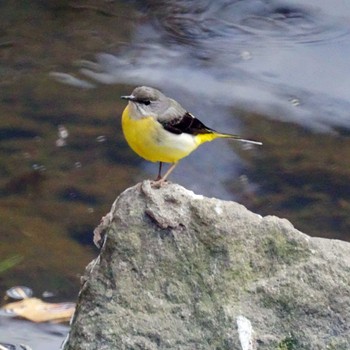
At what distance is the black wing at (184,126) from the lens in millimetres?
6234

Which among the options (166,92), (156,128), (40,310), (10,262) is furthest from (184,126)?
(166,92)

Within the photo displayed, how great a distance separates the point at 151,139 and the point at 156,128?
7 cm

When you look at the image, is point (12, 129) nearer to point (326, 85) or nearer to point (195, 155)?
point (195, 155)

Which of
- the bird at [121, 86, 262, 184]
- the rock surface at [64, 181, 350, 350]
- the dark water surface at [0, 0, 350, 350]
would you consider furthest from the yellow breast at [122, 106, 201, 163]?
the dark water surface at [0, 0, 350, 350]

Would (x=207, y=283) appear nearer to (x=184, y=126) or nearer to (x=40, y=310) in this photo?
(x=184, y=126)

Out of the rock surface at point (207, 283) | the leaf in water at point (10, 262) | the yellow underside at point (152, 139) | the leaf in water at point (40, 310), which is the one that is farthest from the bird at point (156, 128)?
the leaf in water at point (10, 262)

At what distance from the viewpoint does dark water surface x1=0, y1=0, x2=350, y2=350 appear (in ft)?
30.9

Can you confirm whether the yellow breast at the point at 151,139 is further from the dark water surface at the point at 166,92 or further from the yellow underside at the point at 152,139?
the dark water surface at the point at 166,92

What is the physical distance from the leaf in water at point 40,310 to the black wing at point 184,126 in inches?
75.2

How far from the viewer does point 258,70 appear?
12.1m

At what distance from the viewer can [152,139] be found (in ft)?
20.0

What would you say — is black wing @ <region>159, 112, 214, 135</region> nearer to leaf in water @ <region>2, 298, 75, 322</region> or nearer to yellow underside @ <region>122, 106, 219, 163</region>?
yellow underside @ <region>122, 106, 219, 163</region>

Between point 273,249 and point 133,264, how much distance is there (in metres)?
0.67

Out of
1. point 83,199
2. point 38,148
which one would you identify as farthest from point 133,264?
point 38,148
